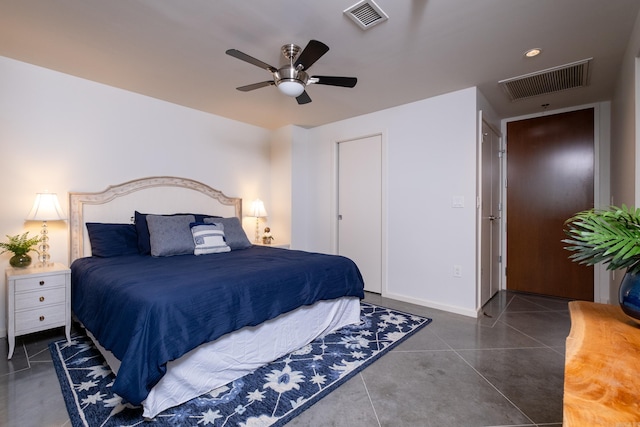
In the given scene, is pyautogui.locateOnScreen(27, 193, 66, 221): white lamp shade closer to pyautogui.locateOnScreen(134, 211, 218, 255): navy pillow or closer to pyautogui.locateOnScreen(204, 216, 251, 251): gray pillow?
pyautogui.locateOnScreen(134, 211, 218, 255): navy pillow

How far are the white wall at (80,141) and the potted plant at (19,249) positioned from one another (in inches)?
7.2

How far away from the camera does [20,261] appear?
7.97 feet

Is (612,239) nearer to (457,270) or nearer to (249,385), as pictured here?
(249,385)

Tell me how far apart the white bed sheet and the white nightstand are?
538 millimetres

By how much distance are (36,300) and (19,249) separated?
0.50 meters

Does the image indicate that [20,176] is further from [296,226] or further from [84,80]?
[296,226]

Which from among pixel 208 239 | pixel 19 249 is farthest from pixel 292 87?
pixel 19 249

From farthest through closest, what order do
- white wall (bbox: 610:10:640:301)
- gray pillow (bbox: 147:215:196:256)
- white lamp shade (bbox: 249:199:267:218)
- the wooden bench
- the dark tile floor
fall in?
white lamp shade (bbox: 249:199:267:218)
gray pillow (bbox: 147:215:196:256)
white wall (bbox: 610:10:640:301)
the dark tile floor
the wooden bench

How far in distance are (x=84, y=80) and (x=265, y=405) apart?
342cm

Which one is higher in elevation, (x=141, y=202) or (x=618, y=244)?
(x=141, y=202)

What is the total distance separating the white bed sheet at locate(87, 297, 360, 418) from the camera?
1.63 meters

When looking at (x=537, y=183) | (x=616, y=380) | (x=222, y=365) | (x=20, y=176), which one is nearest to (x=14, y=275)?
(x=20, y=176)

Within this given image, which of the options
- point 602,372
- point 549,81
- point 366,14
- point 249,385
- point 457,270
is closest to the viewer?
point 602,372

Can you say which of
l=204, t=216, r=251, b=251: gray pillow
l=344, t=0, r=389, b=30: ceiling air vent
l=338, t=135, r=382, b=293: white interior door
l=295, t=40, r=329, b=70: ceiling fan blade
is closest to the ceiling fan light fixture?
l=295, t=40, r=329, b=70: ceiling fan blade
